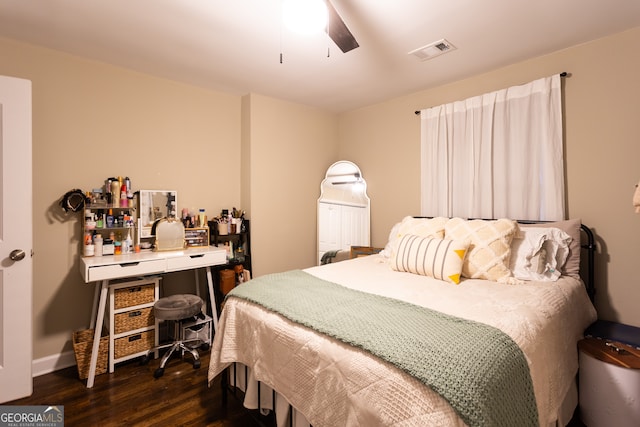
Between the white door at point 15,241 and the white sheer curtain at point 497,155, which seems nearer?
the white door at point 15,241

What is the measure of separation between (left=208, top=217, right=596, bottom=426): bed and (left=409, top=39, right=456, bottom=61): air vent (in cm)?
132

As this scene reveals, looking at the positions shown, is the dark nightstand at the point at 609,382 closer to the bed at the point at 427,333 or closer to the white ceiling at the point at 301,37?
the bed at the point at 427,333

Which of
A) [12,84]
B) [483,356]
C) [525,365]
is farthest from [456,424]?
[12,84]

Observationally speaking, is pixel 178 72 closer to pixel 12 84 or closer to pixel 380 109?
pixel 12 84

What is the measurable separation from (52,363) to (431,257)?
117 inches

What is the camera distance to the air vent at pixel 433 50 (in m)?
2.27

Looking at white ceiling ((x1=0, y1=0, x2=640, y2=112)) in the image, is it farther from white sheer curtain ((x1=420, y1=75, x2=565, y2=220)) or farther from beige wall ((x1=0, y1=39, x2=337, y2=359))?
white sheer curtain ((x1=420, y1=75, x2=565, y2=220))

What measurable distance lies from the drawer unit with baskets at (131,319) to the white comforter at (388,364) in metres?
1.02

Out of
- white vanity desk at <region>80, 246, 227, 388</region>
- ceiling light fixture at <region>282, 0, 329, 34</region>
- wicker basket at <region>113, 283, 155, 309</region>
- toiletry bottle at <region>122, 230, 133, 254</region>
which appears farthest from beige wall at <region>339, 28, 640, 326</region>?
toiletry bottle at <region>122, 230, 133, 254</region>

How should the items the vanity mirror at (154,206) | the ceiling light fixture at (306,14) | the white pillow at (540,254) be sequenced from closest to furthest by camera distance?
1. the ceiling light fixture at (306,14)
2. the white pillow at (540,254)
3. the vanity mirror at (154,206)

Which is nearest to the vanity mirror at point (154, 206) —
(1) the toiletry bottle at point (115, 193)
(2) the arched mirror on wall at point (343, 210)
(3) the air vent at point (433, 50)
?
(1) the toiletry bottle at point (115, 193)

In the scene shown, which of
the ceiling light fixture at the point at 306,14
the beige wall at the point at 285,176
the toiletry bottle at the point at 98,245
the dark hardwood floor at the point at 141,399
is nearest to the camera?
the ceiling light fixture at the point at 306,14

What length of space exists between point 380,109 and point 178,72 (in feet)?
7.10

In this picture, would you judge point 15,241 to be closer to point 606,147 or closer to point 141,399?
point 141,399
